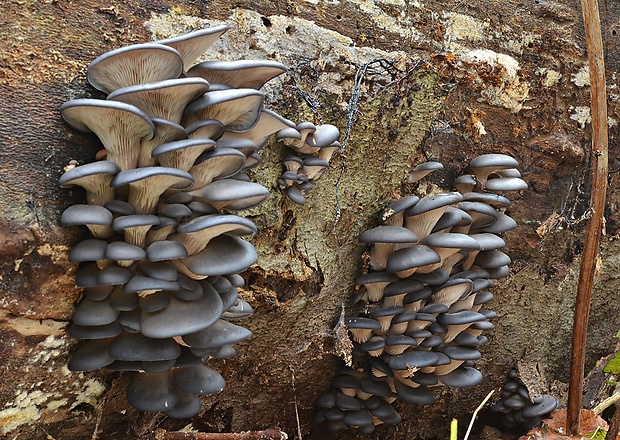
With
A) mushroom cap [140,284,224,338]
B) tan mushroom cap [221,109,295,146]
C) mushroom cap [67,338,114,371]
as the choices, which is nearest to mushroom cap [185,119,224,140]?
tan mushroom cap [221,109,295,146]

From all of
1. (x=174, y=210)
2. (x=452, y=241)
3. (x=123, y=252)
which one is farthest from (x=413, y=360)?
(x=123, y=252)

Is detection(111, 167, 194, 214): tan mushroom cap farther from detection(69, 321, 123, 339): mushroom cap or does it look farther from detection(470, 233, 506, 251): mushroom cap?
detection(470, 233, 506, 251): mushroom cap

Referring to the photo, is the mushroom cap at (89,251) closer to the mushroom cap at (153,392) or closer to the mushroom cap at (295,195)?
the mushroom cap at (153,392)

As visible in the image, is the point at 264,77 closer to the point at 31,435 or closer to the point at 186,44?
the point at 186,44

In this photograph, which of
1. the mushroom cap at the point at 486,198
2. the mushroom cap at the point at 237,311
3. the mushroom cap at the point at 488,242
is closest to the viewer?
the mushroom cap at the point at 237,311

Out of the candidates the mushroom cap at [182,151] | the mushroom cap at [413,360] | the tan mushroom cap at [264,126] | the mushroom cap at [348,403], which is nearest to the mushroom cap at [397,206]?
the mushroom cap at [413,360]

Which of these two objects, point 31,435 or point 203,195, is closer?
point 203,195

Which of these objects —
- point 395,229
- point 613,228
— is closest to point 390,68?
point 395,229
